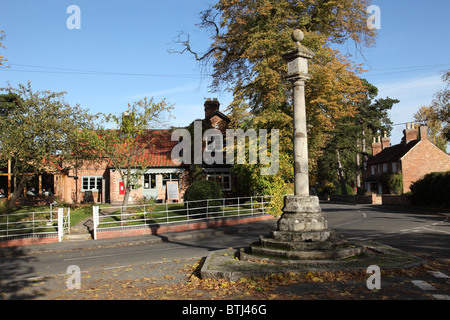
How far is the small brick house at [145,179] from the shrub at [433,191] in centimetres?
A: 1558

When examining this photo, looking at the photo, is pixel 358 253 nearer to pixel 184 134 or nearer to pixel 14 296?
pixel 14 296

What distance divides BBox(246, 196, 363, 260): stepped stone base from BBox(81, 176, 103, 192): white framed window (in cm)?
2416

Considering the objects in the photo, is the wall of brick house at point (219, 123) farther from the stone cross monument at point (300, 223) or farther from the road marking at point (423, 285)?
the road marking at point (423, 285)

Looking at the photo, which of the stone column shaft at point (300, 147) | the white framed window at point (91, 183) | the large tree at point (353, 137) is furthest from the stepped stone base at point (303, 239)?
the large tree at point (353, 137)

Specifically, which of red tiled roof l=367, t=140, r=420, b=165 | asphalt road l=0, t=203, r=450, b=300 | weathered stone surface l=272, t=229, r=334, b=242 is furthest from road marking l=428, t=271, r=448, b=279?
red tiled roof l=367, t=140, r=420, b=165

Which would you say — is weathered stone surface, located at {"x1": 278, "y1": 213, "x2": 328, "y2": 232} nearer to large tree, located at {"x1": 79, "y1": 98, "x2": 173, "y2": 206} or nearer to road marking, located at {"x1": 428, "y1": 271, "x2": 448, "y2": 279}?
road marking, located at {"x1": 428, "y1": 271, "x2": 448, "y2": 279}

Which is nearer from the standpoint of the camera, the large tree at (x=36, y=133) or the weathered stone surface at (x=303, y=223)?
the weathered stone surface at (x=303, y=223)

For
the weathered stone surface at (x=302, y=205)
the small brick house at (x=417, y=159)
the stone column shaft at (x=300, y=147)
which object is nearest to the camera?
the weathered stone surface at (x=302, y=205)

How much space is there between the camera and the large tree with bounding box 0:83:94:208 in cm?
1905

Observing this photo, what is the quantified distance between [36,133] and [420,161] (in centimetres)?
4011

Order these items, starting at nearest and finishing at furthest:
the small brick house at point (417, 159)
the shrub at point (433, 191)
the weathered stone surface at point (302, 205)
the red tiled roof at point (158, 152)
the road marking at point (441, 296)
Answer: the road marking at point (441, 296) → the weathered stone surface at point (302, 205) → the shrub at point (433, 191) → the red tiled roof at point (158, 152) → the small brick house at point (417, 159)

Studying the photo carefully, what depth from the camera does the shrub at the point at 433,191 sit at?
25.8m

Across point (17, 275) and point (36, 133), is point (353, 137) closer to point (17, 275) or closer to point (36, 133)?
point (36, 133)
